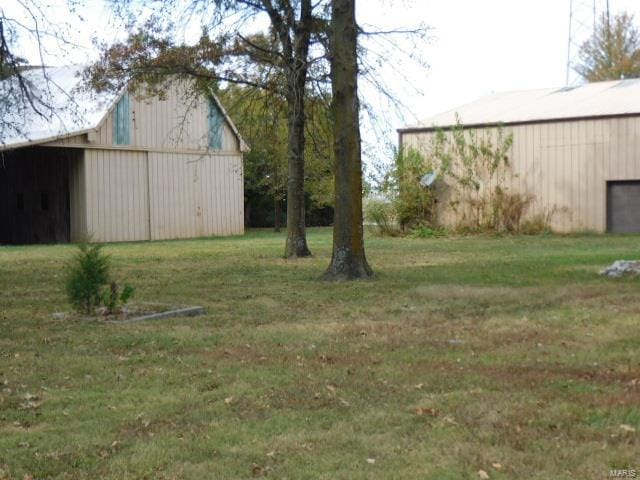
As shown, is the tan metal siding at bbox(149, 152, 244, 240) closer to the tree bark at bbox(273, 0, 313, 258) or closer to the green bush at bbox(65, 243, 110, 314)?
the tree bark at bbox(273, 0, 313, 258)

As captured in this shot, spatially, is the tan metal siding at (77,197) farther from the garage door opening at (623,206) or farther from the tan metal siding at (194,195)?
the garage door opening at (623,206)

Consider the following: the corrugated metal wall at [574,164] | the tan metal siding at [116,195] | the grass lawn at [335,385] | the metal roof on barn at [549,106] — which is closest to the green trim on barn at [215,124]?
the tan metal siding at [116,195]

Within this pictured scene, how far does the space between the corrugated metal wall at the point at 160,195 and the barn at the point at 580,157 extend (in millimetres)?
8536

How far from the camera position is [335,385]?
6.36 metres

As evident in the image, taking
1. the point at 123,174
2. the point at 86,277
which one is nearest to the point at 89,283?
the point at 86,277

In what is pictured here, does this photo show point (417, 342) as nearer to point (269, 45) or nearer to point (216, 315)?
point (216, 315)

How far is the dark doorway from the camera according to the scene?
95.3ft

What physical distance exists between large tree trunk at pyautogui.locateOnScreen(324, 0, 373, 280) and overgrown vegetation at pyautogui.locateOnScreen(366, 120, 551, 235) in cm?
1604

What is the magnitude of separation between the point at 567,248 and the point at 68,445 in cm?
1780

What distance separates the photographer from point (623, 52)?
5178cm

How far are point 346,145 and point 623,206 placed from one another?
16745 mm

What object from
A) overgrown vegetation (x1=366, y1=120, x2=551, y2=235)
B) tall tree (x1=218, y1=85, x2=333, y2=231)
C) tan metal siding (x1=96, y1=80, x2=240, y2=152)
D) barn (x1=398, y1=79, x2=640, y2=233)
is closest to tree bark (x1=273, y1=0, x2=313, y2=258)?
tall tree (x1=218, y1=85, x2=333, y2=231)

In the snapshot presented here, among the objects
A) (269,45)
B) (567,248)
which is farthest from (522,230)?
(269,45)

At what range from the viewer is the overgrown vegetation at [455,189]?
29.0 metres
